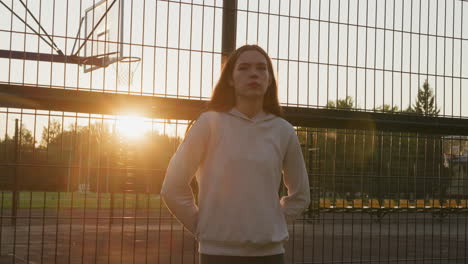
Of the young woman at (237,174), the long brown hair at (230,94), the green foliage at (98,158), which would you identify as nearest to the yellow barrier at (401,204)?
the green foliage at (98,158)

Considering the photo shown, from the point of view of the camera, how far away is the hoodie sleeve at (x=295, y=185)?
7.51ft

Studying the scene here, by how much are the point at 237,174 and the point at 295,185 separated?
37 cm

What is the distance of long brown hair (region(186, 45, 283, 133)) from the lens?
2201mm

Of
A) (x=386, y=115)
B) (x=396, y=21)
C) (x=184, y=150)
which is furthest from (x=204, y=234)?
(x=396, y=21)

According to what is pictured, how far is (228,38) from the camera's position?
17.1 feet

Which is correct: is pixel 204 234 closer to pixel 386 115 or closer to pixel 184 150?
pixel 184 150

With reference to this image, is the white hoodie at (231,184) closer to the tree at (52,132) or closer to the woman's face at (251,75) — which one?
the woman's face at (251,75)

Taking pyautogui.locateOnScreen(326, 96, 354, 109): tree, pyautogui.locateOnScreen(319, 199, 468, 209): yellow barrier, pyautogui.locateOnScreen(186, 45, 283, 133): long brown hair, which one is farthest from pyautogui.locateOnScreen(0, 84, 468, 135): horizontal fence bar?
pyautogui.locateOnScreen(186, 45, 283, 133): long brown hair

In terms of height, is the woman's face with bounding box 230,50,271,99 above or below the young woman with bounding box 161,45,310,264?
above

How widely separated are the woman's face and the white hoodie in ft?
0.26

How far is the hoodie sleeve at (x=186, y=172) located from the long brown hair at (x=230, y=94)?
0.09m

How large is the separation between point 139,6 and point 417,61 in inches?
119

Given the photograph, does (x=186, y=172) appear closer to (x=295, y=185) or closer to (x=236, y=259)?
(x=236, y=259)

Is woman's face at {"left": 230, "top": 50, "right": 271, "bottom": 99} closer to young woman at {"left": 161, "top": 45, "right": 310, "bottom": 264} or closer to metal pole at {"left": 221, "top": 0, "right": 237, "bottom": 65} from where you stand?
young woman at {"left": 161, "top": 45, "right": 310, "bottom": 264}
